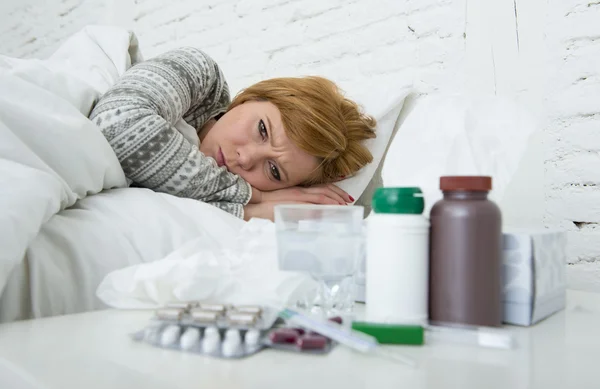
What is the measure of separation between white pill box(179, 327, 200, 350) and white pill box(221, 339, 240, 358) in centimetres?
3

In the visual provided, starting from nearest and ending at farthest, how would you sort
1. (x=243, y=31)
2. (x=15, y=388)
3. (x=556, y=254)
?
(x=15, y=388)
(x=556, y=254)
(x=243, y=31)

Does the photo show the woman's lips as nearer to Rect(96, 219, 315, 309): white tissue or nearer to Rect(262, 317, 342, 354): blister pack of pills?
Rect(96, 219, 315, 309): white tissue


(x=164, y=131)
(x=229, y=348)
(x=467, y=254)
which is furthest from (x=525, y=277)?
(x=164, y=131)

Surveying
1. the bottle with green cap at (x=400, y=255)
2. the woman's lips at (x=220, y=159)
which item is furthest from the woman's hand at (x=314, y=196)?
the bottle with green cap at (x=400, y=255)

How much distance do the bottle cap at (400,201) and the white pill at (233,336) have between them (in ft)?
0.58

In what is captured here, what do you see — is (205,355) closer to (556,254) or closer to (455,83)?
(556,254)

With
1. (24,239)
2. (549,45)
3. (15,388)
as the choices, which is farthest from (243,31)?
(15,388)

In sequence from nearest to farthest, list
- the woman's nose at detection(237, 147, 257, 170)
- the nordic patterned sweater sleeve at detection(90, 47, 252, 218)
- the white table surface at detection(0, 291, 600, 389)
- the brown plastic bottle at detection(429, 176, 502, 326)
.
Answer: the white table surface at detection(0, 291, 600, 389)
the brown plastic bottle at detection(429, 176, 502, 326)
the nordic patterned sweater sleeve at detection(90, 47, 252, 218)
the woman's nose at detection(237, 147, 257, 170)

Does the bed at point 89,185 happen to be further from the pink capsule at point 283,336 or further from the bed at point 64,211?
the pink capsule at point 283,336

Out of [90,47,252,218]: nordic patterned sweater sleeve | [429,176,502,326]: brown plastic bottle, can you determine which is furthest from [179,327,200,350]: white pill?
[90,47,252,218]: nordic patterned sweater sleeve

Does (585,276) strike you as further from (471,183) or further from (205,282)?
(205,282)

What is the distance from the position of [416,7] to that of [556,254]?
37.8 inches

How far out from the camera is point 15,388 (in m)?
0.41

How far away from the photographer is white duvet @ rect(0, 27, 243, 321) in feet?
2.24
